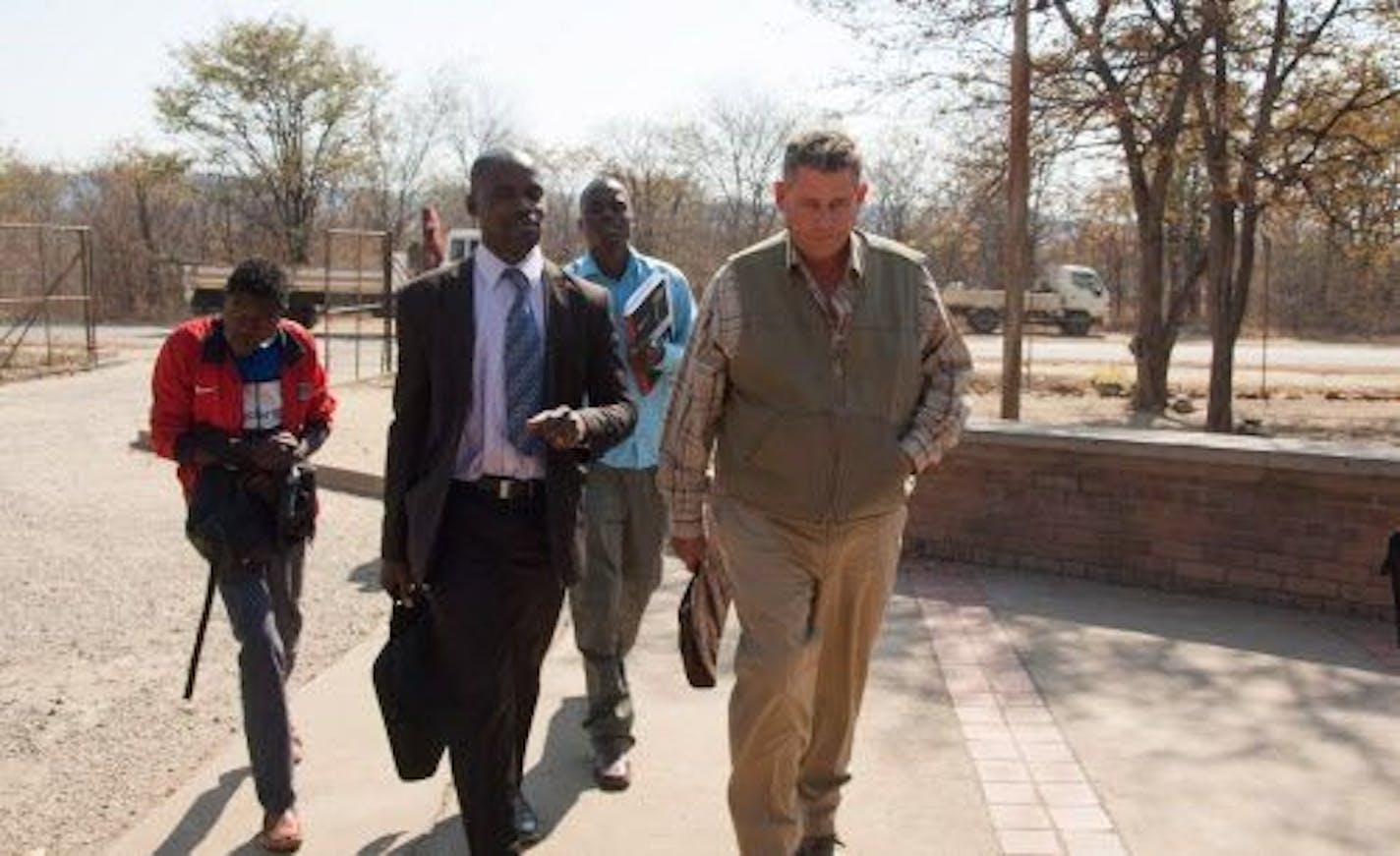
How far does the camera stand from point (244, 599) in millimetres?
3641

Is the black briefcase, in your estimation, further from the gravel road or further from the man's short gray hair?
the man's short gray hair

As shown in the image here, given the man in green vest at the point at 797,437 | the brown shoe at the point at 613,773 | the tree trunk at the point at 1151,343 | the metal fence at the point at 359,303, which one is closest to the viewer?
the man in green vest at the point at 797,437

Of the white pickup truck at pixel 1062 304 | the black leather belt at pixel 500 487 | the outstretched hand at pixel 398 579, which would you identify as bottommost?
the outstretched hand at pixel 398 579

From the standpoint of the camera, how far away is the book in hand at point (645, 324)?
4223mm

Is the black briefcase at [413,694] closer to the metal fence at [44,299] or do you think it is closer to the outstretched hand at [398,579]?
the outstretched hand at [398,579]

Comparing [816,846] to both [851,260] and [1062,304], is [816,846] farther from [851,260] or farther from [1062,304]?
[1062,304]

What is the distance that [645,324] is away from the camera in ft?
13.9

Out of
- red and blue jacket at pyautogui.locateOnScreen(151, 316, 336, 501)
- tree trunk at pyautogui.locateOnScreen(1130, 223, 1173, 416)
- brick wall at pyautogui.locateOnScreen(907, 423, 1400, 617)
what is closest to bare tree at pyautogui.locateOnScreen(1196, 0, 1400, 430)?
tree trunk at pyautogui.locateOnScreen(1130, 223, 1173, 416)

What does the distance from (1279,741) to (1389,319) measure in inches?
1358

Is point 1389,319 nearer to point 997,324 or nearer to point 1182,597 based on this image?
point 997,324

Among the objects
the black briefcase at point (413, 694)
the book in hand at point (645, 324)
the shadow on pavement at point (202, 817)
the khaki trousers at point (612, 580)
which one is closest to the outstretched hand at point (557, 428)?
the black briefcase at point (413, 694)

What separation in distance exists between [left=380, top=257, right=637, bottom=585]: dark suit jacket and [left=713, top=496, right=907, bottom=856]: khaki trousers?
381mm

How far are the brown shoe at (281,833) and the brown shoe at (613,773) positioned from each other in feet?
2.92

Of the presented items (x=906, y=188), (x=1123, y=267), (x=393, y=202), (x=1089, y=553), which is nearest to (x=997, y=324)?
(x=906, y=188)
